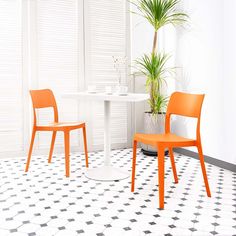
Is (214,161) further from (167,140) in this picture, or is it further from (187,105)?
(167,140)

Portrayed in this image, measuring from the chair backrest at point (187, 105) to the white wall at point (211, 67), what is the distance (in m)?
0.75

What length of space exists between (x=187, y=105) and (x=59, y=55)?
77.5 inches

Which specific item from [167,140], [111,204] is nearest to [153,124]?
[167,140]

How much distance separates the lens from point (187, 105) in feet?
10.3

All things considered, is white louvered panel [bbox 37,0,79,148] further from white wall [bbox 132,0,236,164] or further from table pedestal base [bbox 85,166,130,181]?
white wall [bbox 132,0,236,164]

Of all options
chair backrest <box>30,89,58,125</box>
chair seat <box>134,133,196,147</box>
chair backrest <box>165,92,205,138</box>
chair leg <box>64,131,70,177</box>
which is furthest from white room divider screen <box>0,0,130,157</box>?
chair seat <box>134,133,196,147</box>

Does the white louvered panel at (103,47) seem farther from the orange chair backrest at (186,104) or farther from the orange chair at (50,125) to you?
the orange chair backrest at (186,104)

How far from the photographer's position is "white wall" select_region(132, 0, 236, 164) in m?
3.69

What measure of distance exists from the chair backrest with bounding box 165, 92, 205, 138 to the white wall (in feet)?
2.46

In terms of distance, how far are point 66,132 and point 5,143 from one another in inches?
44.8

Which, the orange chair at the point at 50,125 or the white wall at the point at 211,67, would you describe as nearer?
the orange chair at the point at 50,125

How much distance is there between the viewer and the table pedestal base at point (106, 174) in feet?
11.4

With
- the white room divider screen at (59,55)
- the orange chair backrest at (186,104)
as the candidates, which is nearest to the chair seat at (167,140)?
the orange chair backrest at (186,104)

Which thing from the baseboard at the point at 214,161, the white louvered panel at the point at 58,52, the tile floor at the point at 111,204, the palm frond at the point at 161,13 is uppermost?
the palm frond at the point at 161,13
